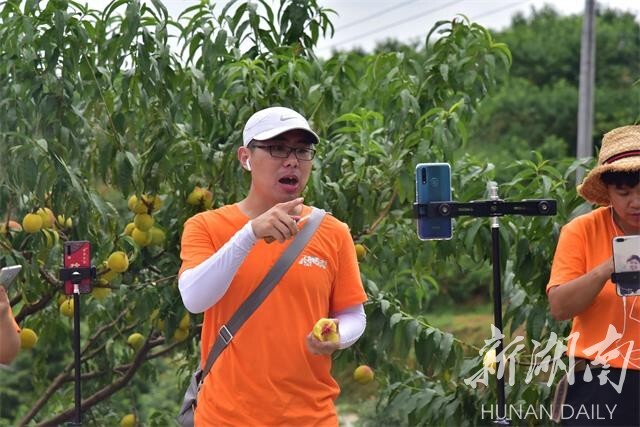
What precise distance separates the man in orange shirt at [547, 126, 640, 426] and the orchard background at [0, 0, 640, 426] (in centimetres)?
104

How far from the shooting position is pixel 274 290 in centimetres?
311

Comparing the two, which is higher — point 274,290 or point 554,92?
point 274,290

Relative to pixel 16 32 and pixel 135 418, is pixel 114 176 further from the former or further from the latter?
pixel 135 418

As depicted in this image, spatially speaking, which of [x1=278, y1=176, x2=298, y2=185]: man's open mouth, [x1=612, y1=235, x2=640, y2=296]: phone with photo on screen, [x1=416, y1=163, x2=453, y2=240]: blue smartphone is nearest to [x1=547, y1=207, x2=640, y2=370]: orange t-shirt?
[x1=612, y1=235, x2=640, y2=296]: phone with photo on screen

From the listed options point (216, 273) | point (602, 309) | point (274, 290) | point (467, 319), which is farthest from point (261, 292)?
point (467, 319)

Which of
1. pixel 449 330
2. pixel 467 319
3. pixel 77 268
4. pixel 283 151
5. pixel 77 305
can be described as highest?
pixel 283 151

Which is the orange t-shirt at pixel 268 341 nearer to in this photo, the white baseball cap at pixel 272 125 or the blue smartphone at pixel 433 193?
the white baseball cap at pixel 272 125

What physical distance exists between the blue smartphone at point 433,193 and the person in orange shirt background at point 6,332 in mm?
1211

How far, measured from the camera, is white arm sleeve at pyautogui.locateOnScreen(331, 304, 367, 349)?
10.4 ft

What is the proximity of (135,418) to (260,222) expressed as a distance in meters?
2.93

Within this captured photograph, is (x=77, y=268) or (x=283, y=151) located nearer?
(x=283, y=151)

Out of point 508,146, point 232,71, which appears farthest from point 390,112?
point 508,146

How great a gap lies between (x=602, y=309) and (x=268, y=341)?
3.09 ft

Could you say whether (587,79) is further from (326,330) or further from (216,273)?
(216,273)
